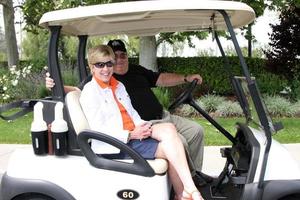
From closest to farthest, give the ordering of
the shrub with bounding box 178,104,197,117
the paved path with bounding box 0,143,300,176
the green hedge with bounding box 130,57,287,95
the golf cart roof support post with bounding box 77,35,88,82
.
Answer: the golf cart roof support post with bounding box 77,35,88,82 → the paved path with bounding box 0,143,300,176 → the shrub with bounding box 178,104,197,117 → the green hedge with bounding box 130,57,287,95

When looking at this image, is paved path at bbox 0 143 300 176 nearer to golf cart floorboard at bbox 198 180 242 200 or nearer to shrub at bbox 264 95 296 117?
Answer: golf cart floorboard at bbox 198 180 242 200

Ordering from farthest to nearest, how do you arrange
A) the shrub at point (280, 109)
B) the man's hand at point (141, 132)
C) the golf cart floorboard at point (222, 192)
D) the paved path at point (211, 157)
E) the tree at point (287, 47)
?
the tree at point (287, 47), the shrub at point (280, 109), the paved path at point (211, 157), the golf cart floorboard at point (222, 192), the man's hand at point (141, 132)

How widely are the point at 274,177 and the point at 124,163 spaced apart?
86 centimetres

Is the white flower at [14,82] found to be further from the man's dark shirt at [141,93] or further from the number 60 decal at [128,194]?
the number 60 decal at [128,194]

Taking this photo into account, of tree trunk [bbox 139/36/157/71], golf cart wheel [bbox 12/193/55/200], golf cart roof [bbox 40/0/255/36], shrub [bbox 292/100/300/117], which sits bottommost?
shrub [bbox 292/100/300/117]

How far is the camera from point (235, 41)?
9.47 feet

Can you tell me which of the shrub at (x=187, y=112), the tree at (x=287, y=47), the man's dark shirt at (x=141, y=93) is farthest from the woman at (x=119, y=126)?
the tree at (x=287, y=47)

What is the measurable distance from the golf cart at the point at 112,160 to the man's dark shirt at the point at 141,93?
74 centimetres

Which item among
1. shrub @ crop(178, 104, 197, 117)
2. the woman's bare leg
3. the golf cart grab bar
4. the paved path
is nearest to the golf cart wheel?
the golf cart grab bar

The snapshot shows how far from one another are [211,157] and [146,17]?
111 inches

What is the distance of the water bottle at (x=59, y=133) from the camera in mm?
3051

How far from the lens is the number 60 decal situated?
2.93 meters

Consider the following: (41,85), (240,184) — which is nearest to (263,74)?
(41,85)

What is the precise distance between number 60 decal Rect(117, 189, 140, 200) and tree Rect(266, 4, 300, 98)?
8.63 metres
